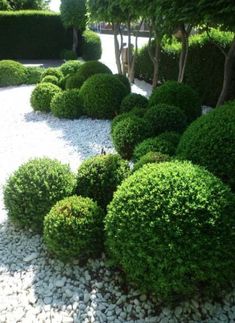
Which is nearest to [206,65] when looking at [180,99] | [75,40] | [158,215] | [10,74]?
[180,99]

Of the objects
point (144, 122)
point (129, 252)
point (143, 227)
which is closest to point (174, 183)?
point (143, 227)

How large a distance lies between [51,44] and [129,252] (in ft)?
70.5

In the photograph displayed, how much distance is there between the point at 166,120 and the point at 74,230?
2.67 metres

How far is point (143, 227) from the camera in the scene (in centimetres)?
276

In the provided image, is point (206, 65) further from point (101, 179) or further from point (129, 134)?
point (101, 179)

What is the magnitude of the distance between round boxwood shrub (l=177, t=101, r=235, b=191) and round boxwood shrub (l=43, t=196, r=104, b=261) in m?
1.08

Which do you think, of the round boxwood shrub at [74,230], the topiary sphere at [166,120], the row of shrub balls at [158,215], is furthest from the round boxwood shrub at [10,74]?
the round boxwood shrub at [74,230]

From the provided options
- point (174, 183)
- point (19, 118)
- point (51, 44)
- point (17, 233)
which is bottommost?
point (51, 44)

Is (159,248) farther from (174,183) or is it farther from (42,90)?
(42,90)

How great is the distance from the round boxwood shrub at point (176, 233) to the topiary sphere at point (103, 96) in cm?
495

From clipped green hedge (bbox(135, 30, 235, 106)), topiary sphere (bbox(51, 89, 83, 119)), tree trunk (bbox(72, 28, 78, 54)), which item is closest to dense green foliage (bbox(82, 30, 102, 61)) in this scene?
tree trunk (bbox(72, 28, 78, 54))

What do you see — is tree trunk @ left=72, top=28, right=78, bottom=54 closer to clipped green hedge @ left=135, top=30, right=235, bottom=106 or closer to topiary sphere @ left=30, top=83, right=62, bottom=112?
clipped green hedge @ left=135, top=30, right=235, bottom=106

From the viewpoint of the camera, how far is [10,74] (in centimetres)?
1314

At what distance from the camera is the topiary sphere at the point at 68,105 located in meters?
8.09
